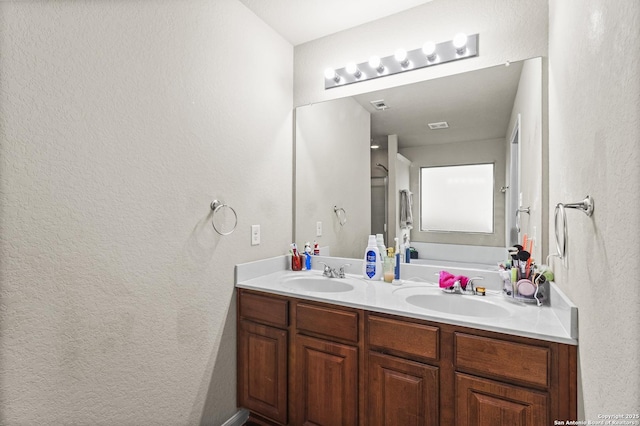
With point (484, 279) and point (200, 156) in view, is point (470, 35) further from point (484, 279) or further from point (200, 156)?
point (200, 156)

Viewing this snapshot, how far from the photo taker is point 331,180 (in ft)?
7.40

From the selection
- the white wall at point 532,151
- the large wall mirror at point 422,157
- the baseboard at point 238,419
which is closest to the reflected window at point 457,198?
the large wall mirror at point 422,157

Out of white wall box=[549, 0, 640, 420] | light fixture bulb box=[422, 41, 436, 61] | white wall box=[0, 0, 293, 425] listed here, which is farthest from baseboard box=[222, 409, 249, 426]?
light fixture bulb box=[422, 41, 436, 61]

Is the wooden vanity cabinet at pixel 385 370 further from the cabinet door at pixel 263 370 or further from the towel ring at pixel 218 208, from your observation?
the towel ring at pixel 218 208

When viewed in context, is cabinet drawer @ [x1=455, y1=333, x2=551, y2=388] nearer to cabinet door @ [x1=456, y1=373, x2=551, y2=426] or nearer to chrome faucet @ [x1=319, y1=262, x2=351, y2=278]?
cabinet door @ [x1=456, y1=373, x2=551, y2=426]

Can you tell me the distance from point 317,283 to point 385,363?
0.71 metres

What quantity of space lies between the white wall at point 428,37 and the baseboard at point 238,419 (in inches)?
80.4

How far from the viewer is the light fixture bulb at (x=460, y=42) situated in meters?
1.75

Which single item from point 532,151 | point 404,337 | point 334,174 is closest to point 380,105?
point 334,174

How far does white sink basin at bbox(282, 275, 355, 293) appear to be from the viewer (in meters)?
1.95

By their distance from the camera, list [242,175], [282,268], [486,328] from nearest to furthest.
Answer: [486,328], [242,175], [282,268]

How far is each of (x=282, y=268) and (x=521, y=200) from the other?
1497 mm

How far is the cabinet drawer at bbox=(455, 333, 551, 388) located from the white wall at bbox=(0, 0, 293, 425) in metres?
1.24

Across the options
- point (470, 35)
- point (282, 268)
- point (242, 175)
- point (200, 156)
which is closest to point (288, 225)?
point (282, 268)
